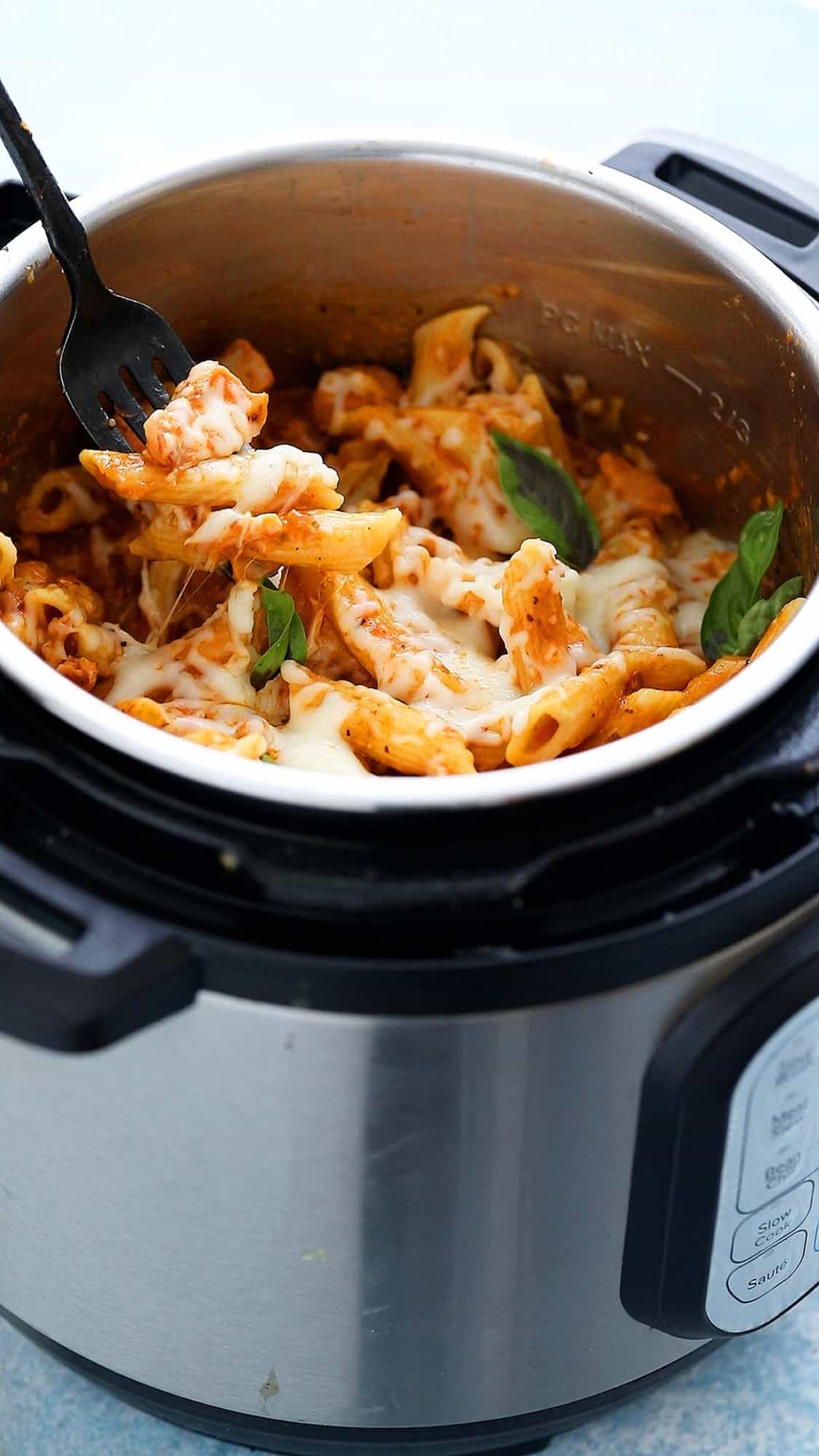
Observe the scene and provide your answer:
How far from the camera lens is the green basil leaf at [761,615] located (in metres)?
1.21

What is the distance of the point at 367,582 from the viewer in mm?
1286

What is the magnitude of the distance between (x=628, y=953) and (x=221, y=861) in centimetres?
22

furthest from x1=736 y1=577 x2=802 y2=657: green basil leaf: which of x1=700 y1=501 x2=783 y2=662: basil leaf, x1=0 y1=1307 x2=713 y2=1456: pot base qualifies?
x1=0 y1=1307 x2=713 y2=1456: pot base

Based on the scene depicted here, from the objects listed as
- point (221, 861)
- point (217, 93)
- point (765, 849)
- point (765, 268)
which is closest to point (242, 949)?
point (221, 861)

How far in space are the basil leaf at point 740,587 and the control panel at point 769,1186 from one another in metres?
0.40

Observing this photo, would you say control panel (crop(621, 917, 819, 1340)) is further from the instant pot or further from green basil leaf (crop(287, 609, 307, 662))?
green basil leaf (crop(287, 609, 307, 662))

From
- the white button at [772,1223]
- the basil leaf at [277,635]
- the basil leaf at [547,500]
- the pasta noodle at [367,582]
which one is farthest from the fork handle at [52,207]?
the white button at [772,1223]

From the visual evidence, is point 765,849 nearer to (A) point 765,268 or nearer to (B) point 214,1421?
(A) point 765,268

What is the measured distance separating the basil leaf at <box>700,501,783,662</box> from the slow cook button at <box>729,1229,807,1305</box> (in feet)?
1.45

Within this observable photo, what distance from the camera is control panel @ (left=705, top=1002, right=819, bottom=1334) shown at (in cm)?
93

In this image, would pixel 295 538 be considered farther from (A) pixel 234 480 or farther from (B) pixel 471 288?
(B) pixel 471 288

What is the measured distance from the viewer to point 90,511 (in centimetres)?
136

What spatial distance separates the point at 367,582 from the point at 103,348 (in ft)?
0.90

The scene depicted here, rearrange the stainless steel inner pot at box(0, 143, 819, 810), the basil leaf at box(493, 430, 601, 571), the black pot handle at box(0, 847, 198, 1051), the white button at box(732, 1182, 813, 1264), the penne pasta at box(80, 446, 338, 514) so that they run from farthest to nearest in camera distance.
→ the basil leaf at box(493, 430, 601, 571) < the stainless steel inner pot at box(0, 143, 819, 810) < the penne pasta at box(80, 446, 338, 514) < the white button at box(732, 1182, 813, 1264) < the black pot handle at box(0, 847, 198, 1051)
